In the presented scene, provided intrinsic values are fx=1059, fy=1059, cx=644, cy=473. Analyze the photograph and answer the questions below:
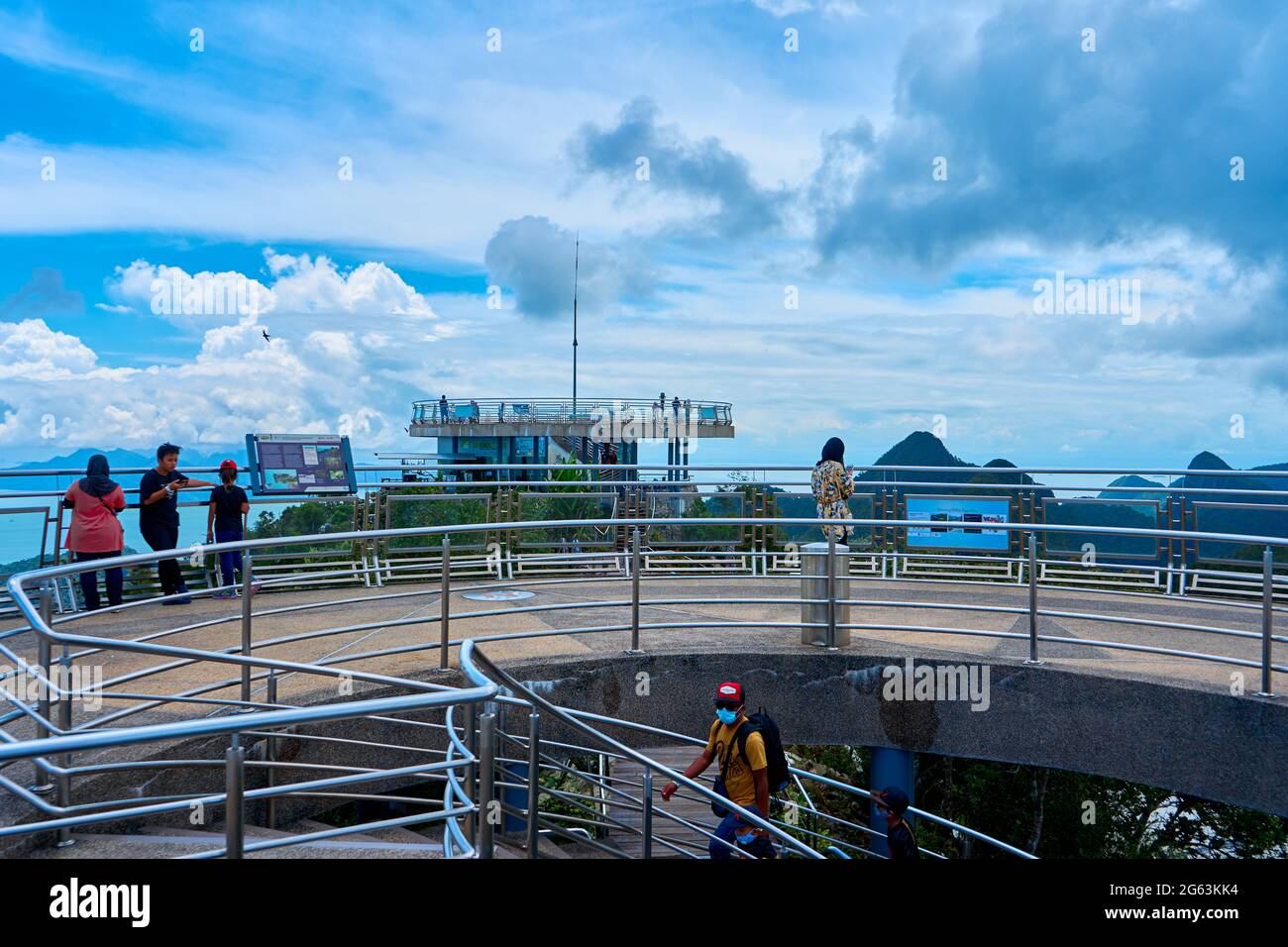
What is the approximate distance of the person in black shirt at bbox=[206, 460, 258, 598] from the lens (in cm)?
1199

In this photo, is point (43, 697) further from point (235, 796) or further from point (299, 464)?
point (299, 464)

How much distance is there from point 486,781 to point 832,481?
315 inches

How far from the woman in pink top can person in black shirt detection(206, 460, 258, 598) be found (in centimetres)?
125

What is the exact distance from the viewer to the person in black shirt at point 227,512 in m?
12.0

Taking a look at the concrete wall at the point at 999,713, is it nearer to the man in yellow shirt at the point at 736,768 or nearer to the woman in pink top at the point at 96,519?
the man in yellow shirt at the point at 736,768

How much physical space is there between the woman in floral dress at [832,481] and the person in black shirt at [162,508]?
7.07m

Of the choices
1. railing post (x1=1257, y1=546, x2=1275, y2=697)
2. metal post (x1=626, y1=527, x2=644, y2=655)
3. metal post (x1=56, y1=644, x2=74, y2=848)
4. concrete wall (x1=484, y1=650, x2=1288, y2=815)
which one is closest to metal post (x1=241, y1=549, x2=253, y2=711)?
metal post (x1=56, y1=644, x2=74, y2=848)

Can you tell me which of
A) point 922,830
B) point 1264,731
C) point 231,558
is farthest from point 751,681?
point 922,830

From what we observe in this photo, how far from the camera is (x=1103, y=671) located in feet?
27.2

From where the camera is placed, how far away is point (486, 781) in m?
3.87

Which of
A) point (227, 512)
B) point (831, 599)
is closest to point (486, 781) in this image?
point (831, 599)

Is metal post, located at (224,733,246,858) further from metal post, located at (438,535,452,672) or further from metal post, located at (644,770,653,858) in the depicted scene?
metal post, located at (438,535,452,672)

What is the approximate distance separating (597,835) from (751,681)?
4.60 metres
